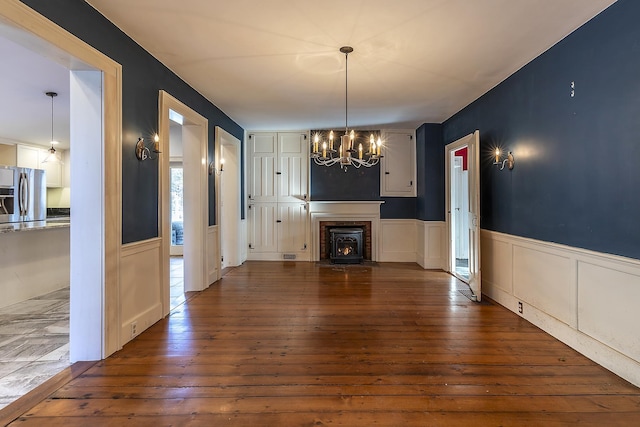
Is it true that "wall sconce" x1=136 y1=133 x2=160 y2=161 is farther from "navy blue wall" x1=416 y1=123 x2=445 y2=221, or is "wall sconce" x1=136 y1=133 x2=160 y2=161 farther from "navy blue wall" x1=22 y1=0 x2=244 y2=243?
"navy blue wall" x1=416 y1=123 x2=445 y2=221

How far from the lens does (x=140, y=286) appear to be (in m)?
3.09

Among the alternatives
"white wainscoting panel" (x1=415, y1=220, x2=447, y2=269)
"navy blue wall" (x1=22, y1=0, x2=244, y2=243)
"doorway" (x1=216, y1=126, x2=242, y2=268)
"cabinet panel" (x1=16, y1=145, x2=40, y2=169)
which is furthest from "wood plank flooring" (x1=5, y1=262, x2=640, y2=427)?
"cabinet panel" (x1=16, y1=145, x2=40, y2=169)

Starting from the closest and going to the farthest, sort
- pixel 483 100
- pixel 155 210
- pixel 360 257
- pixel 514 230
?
1. pixel 155 210
2. pixel 514 230
3. pixel 483 100
4. pixel 360 257

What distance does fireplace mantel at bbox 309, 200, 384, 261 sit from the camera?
6934mm

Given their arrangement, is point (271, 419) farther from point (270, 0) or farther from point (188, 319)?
point (270, 0)

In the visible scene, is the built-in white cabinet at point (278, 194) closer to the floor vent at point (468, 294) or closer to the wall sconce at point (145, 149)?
the floor vent at point (468, 294)

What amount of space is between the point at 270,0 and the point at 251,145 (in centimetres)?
475

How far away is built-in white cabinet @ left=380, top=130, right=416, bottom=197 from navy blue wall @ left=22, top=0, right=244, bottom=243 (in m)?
4.38

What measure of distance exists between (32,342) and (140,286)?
975 millimetres

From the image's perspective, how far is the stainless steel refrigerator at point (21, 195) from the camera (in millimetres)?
5766

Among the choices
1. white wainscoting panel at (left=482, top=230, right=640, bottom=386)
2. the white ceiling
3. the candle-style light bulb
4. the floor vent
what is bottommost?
the floor vent

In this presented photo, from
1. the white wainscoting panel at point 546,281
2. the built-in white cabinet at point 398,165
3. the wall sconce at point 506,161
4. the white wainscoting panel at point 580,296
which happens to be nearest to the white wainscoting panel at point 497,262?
the white wainscoting panel at point 580,296

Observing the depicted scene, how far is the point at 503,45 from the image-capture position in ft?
10.1

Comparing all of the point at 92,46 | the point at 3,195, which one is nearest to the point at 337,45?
the point at 92,46
